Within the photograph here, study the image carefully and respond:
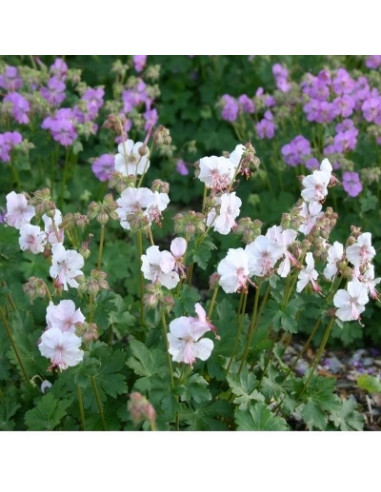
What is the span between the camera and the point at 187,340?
243 cm

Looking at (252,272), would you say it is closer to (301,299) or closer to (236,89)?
(301,299)

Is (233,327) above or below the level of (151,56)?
below

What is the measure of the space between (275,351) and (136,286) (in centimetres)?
114

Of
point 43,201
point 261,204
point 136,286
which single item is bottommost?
point 136,286

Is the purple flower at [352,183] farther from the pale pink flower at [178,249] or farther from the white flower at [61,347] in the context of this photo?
the white flower at [61,347]

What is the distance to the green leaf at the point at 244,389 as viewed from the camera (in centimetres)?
284

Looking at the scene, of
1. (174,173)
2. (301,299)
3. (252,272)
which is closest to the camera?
(252,272)

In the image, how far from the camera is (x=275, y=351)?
3180mm

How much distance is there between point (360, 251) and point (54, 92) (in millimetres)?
2123

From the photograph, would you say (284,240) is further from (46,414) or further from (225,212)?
(46,414)

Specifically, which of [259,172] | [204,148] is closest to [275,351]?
[259,172]

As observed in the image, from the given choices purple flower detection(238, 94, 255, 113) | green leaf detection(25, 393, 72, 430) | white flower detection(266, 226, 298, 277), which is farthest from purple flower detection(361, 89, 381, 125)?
green leaf detection(25, 393, 72, 430)

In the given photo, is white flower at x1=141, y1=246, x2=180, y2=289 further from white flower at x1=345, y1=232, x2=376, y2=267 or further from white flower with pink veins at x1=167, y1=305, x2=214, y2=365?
white flower at x1=345, y1=232, x2=376, y2=267

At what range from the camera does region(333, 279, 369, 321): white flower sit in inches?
107
